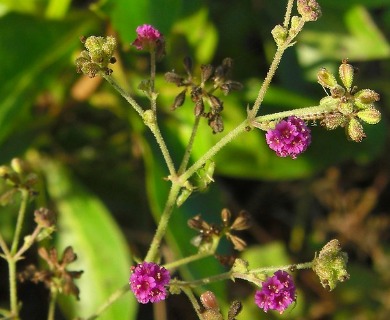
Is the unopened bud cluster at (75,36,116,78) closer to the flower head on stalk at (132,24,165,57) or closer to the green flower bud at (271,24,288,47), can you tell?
the flower head on stalk at (132,24,165,57)

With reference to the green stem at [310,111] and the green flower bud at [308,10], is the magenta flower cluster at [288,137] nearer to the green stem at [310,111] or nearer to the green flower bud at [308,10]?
the green stem at [310,111]

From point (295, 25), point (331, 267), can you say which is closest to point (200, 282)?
point (331, 267)

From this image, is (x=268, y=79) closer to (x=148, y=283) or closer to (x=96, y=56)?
(x=96, y=56)

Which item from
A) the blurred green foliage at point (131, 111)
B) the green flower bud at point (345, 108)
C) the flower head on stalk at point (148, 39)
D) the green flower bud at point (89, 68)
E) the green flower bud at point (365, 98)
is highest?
the blurred green foliage at point (131, 111)

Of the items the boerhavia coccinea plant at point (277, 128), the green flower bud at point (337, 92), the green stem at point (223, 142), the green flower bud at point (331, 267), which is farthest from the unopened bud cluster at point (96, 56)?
the green flower bud at point (331, 267)

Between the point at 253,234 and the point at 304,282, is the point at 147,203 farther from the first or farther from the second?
the point at 304,282

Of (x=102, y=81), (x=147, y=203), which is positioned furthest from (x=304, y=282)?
(x=102, y=81)
